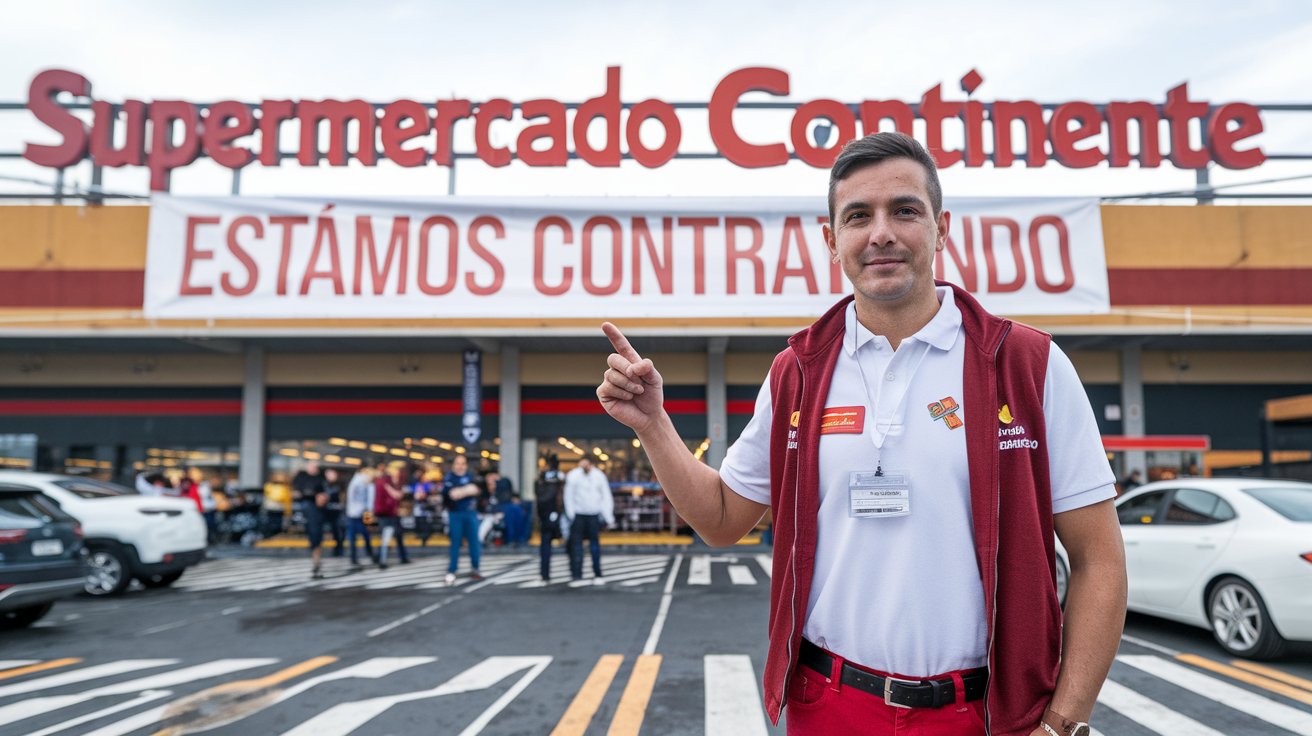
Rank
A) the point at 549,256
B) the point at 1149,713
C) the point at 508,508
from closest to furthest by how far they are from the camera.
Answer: the point at 1149,713 → the point at 549,256 → the point at 508,508

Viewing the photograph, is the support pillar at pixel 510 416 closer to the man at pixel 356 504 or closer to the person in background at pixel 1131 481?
the man at pixel 356 504

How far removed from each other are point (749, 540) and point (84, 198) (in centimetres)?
1538

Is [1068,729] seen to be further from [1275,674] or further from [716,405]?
[716,405]

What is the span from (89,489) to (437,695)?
28.2 feet

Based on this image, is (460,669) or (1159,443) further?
(1159,443)

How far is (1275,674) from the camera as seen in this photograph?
20.2 feet

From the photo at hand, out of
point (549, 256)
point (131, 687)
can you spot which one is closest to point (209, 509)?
point (549, 256)

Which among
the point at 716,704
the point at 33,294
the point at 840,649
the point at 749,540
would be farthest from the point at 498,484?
the point at 840,649

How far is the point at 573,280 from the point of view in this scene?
13.2 m

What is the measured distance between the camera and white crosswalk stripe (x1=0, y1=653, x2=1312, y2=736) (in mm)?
4887

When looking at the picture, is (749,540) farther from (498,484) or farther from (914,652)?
(914,652)

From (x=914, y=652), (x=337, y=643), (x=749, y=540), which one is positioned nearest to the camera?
(x=914, y=652)

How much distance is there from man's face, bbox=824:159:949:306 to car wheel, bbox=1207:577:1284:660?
21.0 ft

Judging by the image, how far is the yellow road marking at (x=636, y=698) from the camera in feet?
15.9
